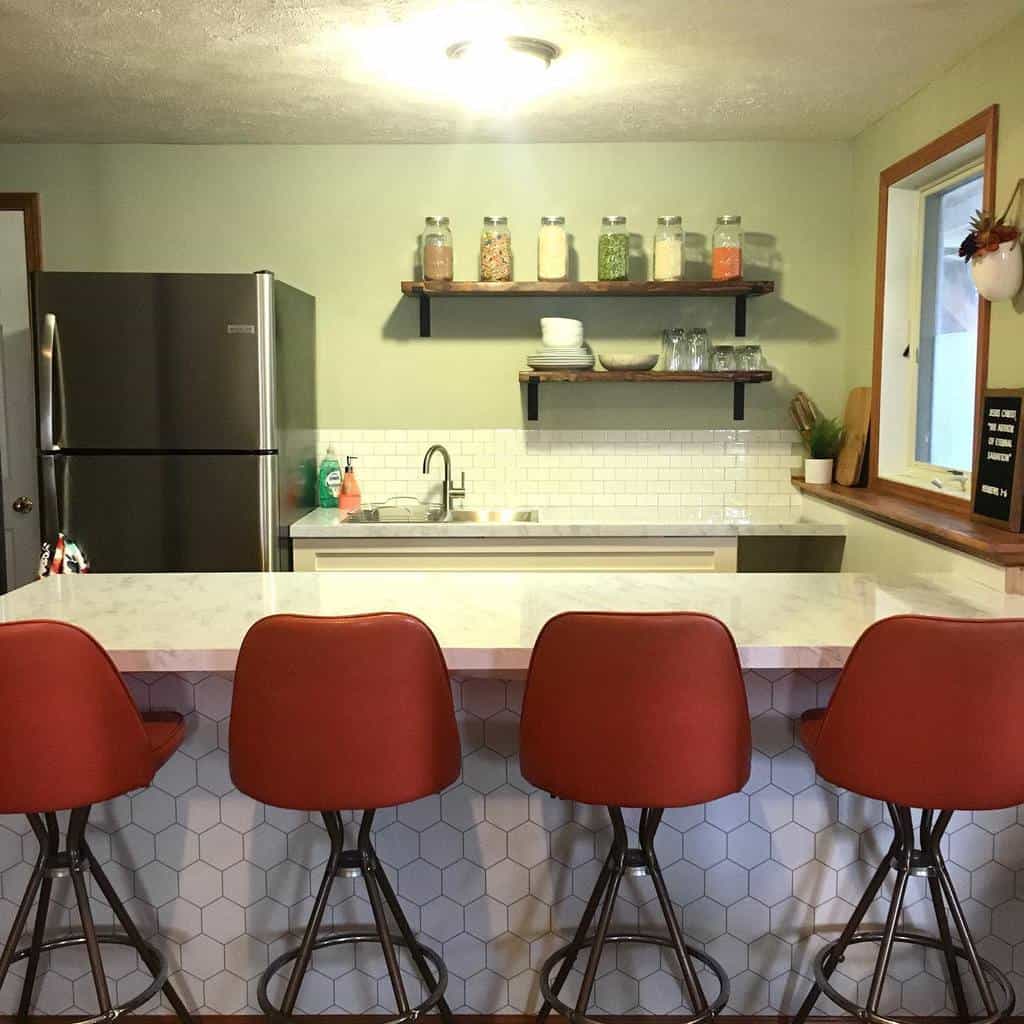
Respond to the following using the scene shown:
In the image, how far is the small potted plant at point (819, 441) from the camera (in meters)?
4.39

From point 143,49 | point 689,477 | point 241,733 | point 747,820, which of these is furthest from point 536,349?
point 241,733

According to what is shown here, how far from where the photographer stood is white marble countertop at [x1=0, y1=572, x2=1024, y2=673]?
1939 mm

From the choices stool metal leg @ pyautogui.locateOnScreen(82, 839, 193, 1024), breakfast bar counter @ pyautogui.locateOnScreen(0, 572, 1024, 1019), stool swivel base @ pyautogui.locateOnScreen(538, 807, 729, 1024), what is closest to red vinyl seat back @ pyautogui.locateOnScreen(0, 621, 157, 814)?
stool metal leg @ pyautogui.locateOnScreen(82, 839, 193, 1024)

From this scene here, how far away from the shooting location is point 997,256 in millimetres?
2977

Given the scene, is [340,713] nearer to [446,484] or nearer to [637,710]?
[637,710]

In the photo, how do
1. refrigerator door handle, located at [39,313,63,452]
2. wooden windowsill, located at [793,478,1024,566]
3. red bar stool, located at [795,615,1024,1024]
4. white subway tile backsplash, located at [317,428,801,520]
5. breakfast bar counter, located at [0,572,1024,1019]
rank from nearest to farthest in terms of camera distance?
red bar stool, located at [795,615,1024,1024]
breakfast bar counter, located at [0,572,1024,1019]
wooden windowsill, located at [793,478,1024,566]
refrigerator door handle, located at [39,313,63,452]
white subway tile backsplash, located at [317,428,801,520]

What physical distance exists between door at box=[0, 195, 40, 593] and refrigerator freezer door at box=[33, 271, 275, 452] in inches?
26.7

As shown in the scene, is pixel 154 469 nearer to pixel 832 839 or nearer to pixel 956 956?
pixel 832 839

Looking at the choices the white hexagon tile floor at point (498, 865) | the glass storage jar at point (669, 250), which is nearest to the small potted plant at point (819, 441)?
the glass storage jar at point (669, 250)

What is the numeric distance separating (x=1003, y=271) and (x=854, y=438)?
1.39 m

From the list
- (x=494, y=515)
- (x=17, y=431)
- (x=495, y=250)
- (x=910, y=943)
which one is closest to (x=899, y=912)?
(x=910, y=943)

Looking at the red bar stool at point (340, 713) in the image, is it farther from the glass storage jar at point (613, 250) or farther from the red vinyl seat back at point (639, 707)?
the glass storage jar at point (613, 250)

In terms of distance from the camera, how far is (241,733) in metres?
1.84

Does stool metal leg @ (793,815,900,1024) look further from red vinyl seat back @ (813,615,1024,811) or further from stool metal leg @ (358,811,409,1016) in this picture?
stool metal leg @ (358,811,409,1016)
